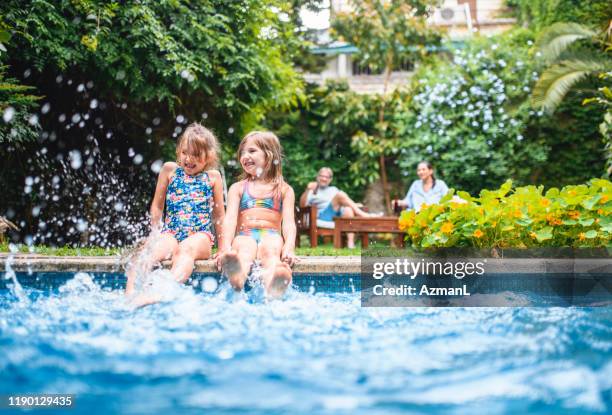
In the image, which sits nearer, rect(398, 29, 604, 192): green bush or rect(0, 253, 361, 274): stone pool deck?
rect(0, 253, 361, 274): stone pool deck

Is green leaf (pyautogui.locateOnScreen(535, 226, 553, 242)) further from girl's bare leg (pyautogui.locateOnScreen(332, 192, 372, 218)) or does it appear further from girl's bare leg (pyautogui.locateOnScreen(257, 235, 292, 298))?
girl's bare leg (pyautogui.locateOnScreen(332, 192, 372, 218))

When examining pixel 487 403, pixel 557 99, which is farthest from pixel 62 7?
pixel 557 99

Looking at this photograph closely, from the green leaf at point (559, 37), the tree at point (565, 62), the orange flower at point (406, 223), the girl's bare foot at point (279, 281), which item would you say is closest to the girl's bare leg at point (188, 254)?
the girl's bare foot at point (279, 281)

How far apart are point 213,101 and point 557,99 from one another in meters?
5.19

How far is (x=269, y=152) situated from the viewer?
3881mm

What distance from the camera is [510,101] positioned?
1052 cm

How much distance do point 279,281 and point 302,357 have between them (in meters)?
0.98

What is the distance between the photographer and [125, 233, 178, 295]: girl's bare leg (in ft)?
11.7

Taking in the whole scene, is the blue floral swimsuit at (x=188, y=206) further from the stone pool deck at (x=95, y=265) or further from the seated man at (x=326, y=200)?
the seated man at (x=326, y=200)

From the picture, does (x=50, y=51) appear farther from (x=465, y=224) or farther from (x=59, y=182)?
(x=465, y=224)

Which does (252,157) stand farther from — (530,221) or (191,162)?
→ (530,221)

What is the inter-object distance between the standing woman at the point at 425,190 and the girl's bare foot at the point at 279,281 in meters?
4.32

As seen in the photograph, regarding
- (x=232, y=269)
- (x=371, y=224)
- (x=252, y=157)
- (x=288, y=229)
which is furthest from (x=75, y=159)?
(x=232, y=269)

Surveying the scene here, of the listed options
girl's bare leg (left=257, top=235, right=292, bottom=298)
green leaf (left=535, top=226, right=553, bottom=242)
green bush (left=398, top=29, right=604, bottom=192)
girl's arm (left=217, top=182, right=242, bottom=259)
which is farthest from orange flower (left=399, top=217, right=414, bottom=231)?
green bush (left=398, top=29, right=604, bottom=192)
